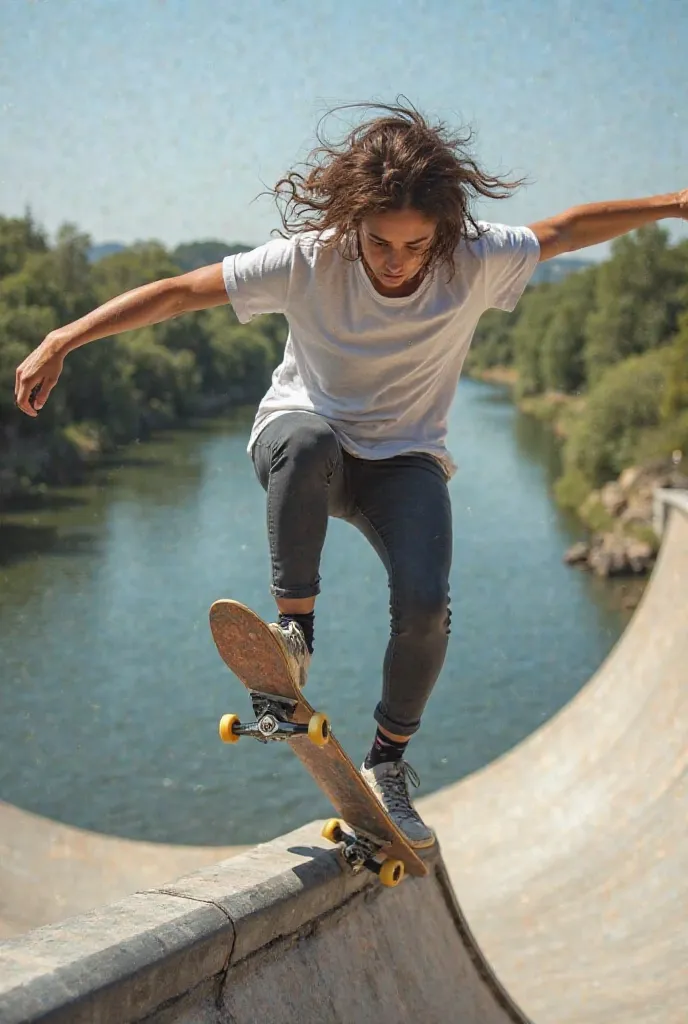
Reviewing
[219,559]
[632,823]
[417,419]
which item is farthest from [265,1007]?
[219,559]

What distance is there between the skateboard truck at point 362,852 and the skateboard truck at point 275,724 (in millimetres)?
426

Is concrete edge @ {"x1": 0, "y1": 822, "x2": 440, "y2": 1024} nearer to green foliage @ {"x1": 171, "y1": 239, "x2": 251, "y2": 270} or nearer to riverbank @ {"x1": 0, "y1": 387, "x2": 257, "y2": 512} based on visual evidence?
green foliage @ {"x1": 171, "y1": 239, "x2": 251, "y2": 270}

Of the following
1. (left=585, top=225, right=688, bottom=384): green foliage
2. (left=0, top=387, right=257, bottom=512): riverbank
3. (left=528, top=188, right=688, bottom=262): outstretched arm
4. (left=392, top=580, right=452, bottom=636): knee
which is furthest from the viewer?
(left=585, top=225, right=688, bottom=384): green foliage

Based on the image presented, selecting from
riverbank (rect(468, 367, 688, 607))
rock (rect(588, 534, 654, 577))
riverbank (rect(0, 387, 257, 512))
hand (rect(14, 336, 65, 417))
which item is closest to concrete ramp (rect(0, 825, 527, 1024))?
hand (rect(14, 336, 65, 417))

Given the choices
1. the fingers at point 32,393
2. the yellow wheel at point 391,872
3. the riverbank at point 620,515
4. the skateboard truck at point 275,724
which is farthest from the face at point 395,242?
the riverbank at point 620,515

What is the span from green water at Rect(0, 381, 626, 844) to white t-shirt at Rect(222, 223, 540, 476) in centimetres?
1549

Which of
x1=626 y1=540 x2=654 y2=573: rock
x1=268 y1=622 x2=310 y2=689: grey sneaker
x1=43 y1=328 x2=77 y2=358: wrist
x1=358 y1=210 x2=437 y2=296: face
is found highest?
x1=358 y1=210 x2=437 y2=296: face

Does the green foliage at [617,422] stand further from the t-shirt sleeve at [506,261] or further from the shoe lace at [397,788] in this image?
the t-shirt sleeve at [506,261]

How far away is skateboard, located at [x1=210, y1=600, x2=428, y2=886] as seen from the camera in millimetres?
3160

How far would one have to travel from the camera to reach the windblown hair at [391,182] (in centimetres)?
322

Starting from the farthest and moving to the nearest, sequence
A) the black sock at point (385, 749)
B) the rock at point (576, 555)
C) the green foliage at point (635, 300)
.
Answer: the green foliage at point (635, 300) → the rock at point (576, 555) → the black sock at point (385, 749)

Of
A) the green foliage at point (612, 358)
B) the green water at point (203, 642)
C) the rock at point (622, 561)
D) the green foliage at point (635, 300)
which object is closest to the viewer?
the green water at point (203, 642)

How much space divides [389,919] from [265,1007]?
0.88 meters

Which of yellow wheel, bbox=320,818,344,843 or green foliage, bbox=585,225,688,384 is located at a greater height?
green foliage, bbox=585,225,688,384
